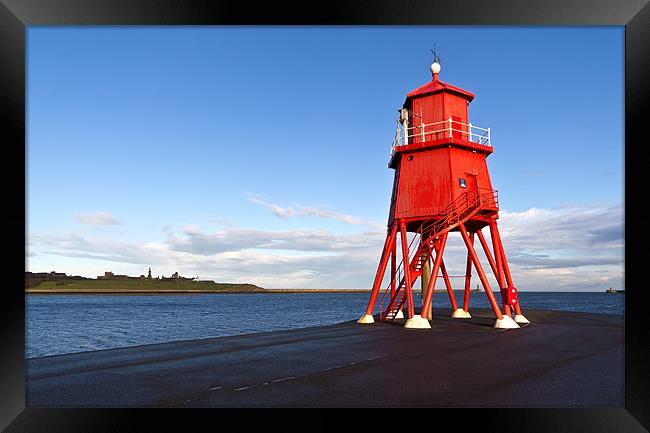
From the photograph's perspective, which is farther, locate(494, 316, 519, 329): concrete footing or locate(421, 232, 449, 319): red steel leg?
locate(494, 316, 519, 329): concrete footing

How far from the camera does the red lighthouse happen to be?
24094 mm

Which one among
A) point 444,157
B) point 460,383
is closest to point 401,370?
point 460,383

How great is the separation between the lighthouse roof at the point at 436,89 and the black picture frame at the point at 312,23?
18.0 meters

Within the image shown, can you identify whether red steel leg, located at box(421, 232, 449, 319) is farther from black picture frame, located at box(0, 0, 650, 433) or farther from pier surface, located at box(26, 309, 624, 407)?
black picture frame, located at box(0, 0, 650, 433)

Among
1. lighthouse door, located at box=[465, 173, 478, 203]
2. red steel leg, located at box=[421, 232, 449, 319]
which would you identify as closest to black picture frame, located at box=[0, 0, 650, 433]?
red steel leg, located at box=[421, 232, 449, 319]

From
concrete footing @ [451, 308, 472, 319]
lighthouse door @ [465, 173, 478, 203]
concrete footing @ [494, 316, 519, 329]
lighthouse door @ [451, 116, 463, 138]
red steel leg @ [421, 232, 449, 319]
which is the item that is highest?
lighthouse door @ [451, 116, 463, 138]

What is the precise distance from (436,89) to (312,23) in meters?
19.1

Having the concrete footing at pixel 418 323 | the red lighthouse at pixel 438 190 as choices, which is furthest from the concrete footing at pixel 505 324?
the concrete footing at pixel 418 323

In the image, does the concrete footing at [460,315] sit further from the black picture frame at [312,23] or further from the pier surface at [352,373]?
the black picture frame at [312,23]

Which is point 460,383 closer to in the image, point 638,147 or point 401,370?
point 401,370

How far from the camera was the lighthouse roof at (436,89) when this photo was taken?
25750 millimetres

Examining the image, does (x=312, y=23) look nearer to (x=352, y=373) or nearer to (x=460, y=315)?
(x=352, y=373)

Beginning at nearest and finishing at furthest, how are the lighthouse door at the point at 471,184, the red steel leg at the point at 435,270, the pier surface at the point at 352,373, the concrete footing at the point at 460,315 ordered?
the pier surface at the point at 352,373 < the red steel leg at the point at 435,270 < the lighthouse door at the point at 471,184 < the concrete footing at the point at 460,315

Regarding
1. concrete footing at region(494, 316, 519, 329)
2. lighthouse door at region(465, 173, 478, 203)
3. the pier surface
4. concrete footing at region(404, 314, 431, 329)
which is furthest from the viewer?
lighthouse door at region(465, 173, 478, 203)
